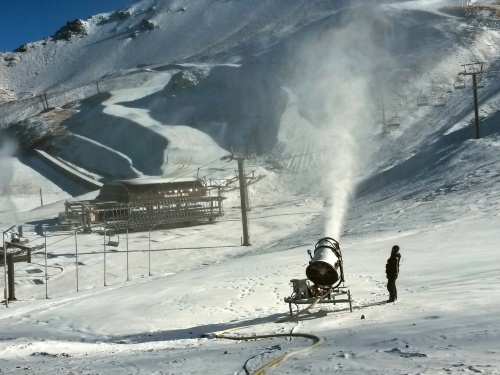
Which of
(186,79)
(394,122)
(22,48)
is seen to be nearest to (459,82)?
(394,122)

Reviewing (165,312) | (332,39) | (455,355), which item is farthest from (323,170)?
(455,355)

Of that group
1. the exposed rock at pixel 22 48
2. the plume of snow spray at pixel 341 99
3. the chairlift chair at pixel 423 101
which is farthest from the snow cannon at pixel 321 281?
the exposed rock at pixel 22 48

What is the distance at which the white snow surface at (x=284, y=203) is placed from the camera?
1008 cm

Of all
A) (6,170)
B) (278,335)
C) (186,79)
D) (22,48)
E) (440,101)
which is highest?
(22,48)

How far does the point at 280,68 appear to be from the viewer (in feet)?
228

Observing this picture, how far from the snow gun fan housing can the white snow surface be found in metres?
0.61

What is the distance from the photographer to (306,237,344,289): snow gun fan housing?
12781 mm

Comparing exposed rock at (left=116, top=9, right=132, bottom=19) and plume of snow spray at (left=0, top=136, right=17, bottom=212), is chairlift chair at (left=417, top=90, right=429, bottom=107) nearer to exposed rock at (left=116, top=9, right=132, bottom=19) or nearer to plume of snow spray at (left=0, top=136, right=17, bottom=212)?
plume of snow spray at (left=0, top=136, right=17, bottom=212)

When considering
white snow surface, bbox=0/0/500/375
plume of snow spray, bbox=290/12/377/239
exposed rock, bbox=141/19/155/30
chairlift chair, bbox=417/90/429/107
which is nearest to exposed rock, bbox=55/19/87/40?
exposed rock, bbox=141/19/155/30

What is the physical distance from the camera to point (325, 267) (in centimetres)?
1278

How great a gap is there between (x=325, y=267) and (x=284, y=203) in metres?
30.7

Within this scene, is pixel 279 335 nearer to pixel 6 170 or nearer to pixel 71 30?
pixel 6 170

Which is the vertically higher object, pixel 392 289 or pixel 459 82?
pixel 459 82

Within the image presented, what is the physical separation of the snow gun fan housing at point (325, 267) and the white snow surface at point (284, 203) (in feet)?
2.01
